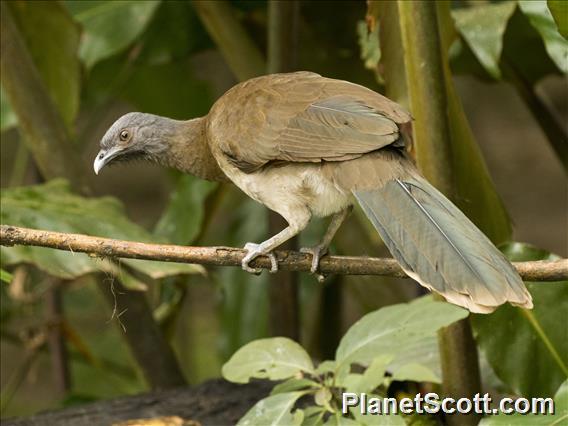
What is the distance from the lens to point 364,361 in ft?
7.00

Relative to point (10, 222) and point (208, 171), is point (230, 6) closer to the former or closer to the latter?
point (208, 171)

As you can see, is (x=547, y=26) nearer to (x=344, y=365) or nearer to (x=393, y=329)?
(x=393, y=329)

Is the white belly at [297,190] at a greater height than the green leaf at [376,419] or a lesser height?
greater

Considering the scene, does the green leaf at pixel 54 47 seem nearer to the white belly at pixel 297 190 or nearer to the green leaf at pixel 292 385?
the white belly at pixel 297 190

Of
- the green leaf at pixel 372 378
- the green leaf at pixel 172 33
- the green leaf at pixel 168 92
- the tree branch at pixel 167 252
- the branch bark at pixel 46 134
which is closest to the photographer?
the tree branch at pixel 167 252

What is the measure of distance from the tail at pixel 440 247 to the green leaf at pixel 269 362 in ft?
1.31

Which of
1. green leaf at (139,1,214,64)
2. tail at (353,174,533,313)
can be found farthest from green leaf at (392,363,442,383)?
green leaf at (139,1,214,64)

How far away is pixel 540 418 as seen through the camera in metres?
2.00

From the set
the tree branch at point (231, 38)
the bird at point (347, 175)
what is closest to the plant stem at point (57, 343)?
the tree branch at point (231, 38)

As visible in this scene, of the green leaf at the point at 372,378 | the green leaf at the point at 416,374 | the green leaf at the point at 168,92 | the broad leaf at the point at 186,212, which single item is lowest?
the green leaf at the point at 416,374

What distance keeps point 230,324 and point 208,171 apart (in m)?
1.21

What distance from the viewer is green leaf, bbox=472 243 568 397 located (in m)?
2.36

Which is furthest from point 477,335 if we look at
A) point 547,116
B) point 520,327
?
point 547,116

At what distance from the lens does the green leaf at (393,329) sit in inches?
83.4
